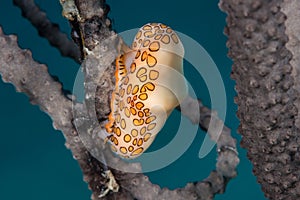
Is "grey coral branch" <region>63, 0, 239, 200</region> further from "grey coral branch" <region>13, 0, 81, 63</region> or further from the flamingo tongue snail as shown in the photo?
"grey coral branch" <region>13, 0, 81, 63</region>

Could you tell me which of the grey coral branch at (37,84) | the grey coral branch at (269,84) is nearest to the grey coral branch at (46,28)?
the grey coral branch at (37,84)

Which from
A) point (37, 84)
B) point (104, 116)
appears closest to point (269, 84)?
point (104, 116)

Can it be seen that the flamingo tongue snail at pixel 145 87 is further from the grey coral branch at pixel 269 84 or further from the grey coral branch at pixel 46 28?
the grey coral branch at pixel 46 28

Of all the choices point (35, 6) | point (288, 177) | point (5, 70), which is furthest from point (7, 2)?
point (288, 177)

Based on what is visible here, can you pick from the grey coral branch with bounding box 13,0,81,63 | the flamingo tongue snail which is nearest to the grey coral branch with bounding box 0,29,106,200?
the flamingo tongue snail

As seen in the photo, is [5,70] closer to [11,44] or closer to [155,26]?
[11,44]

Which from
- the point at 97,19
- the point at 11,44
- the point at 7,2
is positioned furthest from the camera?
the point at 7,2

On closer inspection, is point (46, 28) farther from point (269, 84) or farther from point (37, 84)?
point (269, 84)
